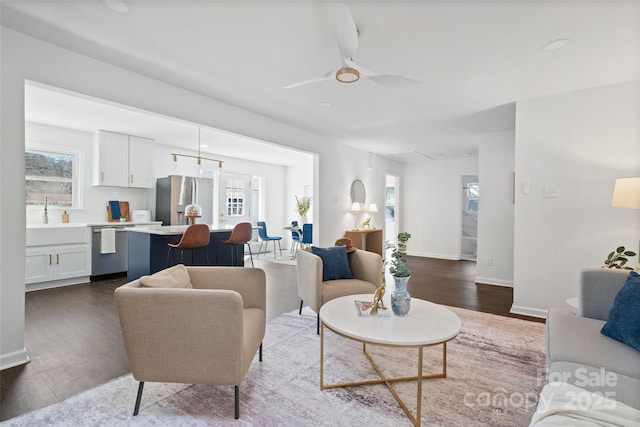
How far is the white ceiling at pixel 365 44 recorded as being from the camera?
198cm

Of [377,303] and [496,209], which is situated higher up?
[496,209]

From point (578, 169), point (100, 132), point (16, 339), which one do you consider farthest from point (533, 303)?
point (100, 132)

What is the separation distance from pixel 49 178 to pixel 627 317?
703cm

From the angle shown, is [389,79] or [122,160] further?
[122,160]

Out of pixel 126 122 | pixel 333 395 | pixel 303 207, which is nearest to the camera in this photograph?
pixel 333 395

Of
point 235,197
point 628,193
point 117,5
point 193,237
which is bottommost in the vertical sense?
point 193,237

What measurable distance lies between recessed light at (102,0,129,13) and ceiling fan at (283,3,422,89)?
4.44 feet

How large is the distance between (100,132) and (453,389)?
6108 millimetres

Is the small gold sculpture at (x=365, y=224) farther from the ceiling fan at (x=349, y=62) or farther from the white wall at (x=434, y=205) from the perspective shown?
the ceiling fan at (x=349, y=62)

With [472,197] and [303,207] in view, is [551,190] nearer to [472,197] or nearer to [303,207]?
[472,197]

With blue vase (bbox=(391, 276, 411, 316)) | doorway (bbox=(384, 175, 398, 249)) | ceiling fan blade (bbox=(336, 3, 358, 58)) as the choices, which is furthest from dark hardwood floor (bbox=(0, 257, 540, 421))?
doorway (bbox=(384, 175, 398, 249))

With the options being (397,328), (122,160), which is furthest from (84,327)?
(122,160)

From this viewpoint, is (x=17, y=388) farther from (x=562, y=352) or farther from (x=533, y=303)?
(x=533, y=303)

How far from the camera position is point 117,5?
196 centimetres
